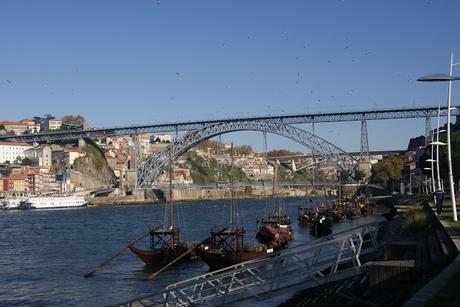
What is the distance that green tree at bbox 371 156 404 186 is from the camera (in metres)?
83.1

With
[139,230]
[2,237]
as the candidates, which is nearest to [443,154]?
[139,230]

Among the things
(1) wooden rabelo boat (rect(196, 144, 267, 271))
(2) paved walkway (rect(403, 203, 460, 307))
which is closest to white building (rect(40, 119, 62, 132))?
(1) wooden rabelo boat (rect(196, 144, 267, 271))

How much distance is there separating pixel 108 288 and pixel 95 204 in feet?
288

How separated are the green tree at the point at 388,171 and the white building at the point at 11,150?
73952 mm

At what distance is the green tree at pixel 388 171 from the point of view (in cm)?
8312

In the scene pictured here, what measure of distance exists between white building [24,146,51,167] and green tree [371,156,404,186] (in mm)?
65268

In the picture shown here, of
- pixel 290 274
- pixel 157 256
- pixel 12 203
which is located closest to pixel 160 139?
pixel 12 203

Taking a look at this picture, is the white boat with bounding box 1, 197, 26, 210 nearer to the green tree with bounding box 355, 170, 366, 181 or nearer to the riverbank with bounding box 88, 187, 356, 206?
the riverbank with bounding box 88, 187, 356, 206

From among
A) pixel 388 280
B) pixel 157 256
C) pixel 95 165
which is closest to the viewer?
pixel 388 280

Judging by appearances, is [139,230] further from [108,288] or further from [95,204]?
[95,204]

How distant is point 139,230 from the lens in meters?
43.3

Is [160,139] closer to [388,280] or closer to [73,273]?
[73,273]

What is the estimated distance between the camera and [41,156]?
128 metres

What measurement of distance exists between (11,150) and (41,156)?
28.4 ft
